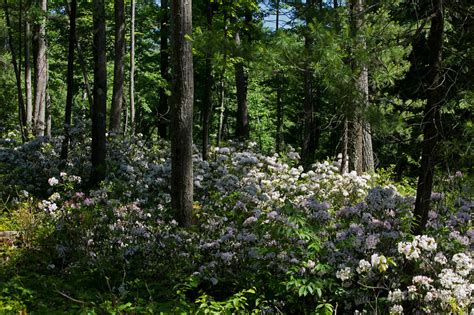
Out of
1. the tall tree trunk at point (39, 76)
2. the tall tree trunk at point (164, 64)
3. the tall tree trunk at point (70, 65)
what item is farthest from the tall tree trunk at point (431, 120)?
the tall tree trunk at point (164, 64)

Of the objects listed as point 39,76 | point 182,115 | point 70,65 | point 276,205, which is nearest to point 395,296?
point 276,205

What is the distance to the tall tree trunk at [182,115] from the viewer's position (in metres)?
8.14

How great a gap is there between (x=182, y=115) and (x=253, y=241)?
2.93 meters

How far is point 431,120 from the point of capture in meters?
5.71

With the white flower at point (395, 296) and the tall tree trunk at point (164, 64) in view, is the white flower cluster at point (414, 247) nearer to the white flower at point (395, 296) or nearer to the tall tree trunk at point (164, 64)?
the white flower at point (395, 296)

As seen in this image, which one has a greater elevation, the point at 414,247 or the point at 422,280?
the point at 414,247

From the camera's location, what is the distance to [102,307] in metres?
4.54

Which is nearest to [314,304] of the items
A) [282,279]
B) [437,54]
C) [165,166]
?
[282,279]

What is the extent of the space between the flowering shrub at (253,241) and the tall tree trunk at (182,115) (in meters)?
0.30

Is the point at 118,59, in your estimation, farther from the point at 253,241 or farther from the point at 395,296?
the point at 395,296

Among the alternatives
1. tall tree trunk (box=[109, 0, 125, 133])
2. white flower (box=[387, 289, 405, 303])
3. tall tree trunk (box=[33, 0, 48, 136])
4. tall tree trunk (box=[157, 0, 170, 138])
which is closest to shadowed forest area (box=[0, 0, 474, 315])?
white flower (box=[387, 289, 405, 303])

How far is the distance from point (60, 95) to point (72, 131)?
22.6m

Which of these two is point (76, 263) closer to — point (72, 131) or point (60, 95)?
point (72, 131)

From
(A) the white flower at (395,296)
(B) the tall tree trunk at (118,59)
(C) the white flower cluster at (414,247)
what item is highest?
(B) the tall tree trunk at (118,59)
